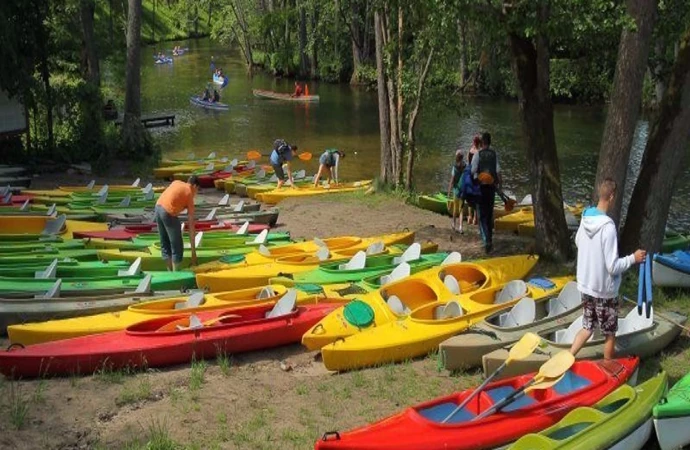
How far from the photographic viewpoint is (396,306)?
29.8ft

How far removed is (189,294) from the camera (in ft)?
31.8

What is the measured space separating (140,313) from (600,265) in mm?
5370

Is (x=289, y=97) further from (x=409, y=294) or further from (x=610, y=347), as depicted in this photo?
(x=610, y=347)

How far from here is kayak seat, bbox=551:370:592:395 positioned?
6.85 metres

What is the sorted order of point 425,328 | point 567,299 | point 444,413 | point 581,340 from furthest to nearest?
1. point 567,299
2. point 425,328
3. point 581,340
4. point 444,413

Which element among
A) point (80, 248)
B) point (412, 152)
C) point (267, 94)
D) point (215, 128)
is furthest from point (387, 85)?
point (267, 94)

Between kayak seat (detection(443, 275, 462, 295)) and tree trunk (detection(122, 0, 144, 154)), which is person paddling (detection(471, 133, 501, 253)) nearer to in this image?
kayak seat (detection(443, 275, 462, 295))

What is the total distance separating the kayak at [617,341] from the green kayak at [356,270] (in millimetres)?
→ 3164

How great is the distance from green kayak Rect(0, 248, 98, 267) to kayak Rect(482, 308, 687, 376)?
6982mm

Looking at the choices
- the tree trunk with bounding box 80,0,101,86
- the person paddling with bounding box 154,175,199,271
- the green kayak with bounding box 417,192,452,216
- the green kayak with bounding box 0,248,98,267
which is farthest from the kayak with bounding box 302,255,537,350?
the tree trunk with bounding box 80,0,101,86

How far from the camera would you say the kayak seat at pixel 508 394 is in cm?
657

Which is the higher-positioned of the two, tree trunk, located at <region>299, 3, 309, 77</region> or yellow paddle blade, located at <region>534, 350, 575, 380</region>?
tree trunk, located at <region>299, 3, 309, 77</region>

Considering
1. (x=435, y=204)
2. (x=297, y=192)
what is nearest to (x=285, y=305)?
(x=435, y=204)

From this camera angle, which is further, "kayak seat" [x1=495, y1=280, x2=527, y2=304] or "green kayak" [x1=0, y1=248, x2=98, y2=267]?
"green kayak" [x1=0, y1=248, x2=98, y2=267]
